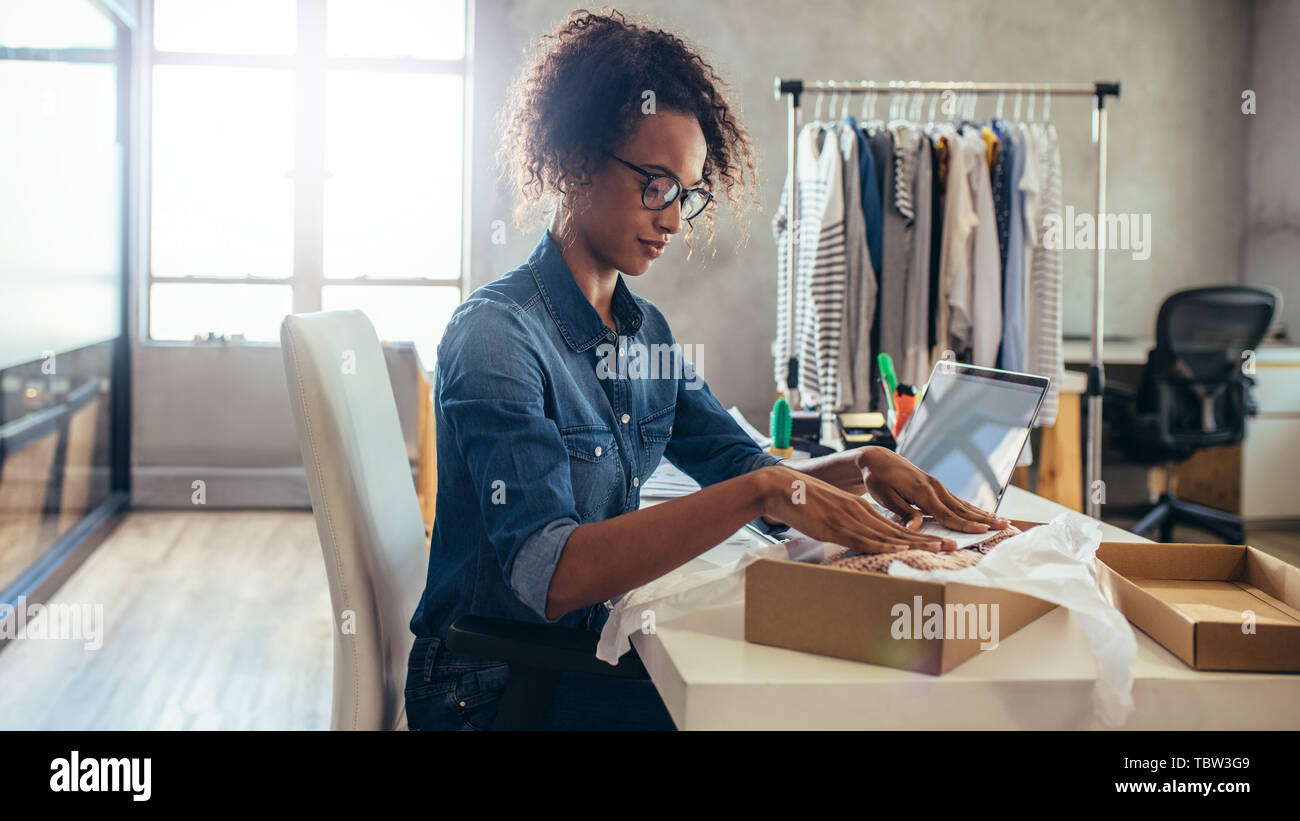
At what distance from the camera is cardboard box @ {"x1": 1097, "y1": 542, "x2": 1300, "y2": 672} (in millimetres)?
800

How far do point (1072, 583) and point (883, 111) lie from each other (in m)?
3.84

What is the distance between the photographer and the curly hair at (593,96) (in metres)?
1.14

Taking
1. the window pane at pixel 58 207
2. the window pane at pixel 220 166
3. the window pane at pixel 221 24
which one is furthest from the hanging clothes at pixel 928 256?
the window pane at pixel 221 24

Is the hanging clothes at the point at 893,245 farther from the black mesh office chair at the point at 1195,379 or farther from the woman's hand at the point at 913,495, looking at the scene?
the woman's hand at the point at 913,495

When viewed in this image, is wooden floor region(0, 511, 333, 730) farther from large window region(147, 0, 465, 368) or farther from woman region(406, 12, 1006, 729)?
woman region(406, 12, 1006, 729)

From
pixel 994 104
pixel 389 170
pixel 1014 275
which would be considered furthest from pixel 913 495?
pixel 389 170

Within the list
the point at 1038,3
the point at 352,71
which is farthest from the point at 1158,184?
the point at 352,71

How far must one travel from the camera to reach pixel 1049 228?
10.00 feet

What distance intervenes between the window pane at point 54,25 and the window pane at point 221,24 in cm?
36

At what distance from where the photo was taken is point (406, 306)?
4609mm

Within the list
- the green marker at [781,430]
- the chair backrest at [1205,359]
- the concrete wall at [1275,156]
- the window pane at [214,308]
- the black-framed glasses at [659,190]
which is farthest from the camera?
the window pane at [214,308]

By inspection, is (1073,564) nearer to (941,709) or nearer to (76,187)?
(941,709)

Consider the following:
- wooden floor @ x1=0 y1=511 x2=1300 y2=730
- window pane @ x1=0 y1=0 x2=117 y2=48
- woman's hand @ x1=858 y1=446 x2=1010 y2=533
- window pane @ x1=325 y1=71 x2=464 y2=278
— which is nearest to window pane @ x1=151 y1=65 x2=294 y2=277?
window pane @ x1=325 y1=71 x2=464 y2=278

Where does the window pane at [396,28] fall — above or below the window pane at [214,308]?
above
